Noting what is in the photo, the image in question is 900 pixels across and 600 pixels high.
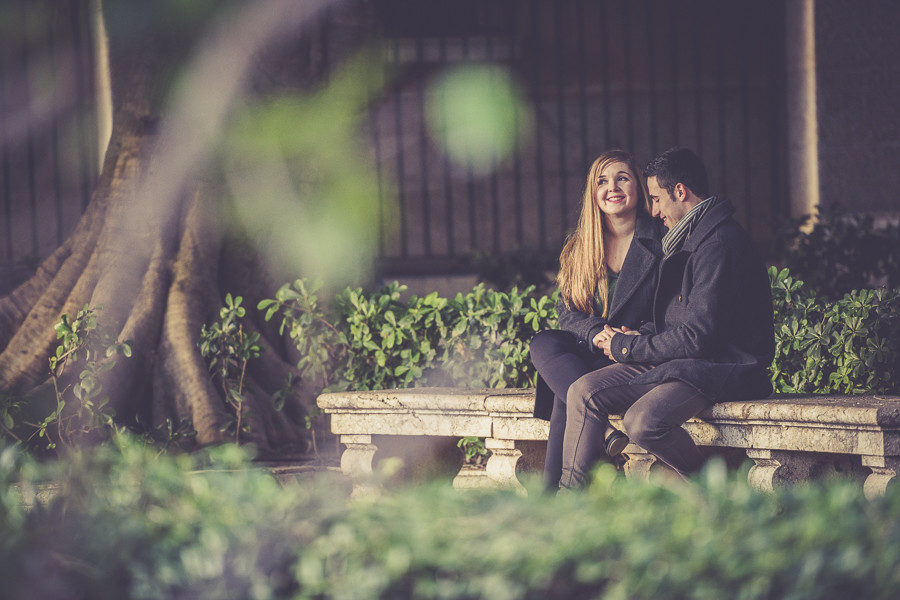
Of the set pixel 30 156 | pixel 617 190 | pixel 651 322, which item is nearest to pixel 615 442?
pixel 651 322

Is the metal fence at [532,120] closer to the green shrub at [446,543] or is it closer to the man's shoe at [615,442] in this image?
the man's shoe at [615,442]

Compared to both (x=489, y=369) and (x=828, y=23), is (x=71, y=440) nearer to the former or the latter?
(x=489, y=369)

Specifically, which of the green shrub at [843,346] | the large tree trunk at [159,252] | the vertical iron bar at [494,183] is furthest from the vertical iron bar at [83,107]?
the green shrub at [843,346]

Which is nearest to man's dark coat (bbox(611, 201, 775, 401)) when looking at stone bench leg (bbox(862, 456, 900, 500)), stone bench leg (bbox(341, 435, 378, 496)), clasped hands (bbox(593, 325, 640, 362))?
clasped hands (bbox(593, 325, 640, 362))

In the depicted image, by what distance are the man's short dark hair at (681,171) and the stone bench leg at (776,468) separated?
1.03m

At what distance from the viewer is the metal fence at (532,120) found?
7.88m

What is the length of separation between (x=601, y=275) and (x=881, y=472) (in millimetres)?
1355

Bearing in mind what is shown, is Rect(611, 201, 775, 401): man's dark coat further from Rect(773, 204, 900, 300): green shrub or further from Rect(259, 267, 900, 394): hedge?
Rect(773, 204, 900, 300): green shrub

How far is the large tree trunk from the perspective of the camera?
563cm

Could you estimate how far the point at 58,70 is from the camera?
7961mm

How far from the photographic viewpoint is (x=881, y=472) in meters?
3.63

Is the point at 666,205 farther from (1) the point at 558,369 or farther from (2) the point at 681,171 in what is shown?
(1) the point at 558,369

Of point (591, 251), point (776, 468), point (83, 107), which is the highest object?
point (83, 107)

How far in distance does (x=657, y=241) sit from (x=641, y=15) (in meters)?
5.21
